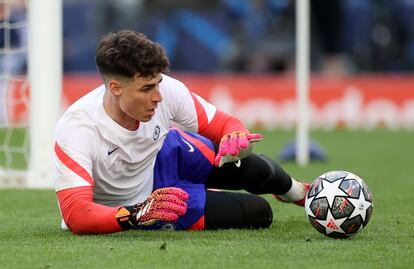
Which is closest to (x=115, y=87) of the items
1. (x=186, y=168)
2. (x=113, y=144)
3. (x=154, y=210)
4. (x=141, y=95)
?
(x=141, y=95)

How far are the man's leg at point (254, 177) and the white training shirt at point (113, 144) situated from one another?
435 millimetres

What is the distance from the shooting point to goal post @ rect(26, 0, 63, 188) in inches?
403

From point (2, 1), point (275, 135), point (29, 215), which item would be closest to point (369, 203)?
point (29, 215)

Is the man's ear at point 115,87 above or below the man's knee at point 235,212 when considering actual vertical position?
above

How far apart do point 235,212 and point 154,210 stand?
1097 millimetres

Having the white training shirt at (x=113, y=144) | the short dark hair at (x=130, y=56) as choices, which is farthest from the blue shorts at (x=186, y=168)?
the short dark hair at (x=130, y=56)

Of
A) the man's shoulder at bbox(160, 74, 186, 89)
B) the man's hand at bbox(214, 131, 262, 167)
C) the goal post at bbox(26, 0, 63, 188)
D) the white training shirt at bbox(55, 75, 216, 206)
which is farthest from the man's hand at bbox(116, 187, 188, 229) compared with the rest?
the goal post at bbox(26, 0, 63, 188)

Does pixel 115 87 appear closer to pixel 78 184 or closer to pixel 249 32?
pixel 78 184

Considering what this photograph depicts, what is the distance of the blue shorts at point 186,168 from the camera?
7133 millimetres

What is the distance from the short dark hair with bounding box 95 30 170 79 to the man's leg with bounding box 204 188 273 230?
114cm

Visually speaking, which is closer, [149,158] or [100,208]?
[100,208]

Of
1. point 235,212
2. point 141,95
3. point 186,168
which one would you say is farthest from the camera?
point 186,168

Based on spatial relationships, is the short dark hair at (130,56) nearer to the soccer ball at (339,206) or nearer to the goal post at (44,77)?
the soccer ball at (339,206)

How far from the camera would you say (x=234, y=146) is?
6703 millimetres
